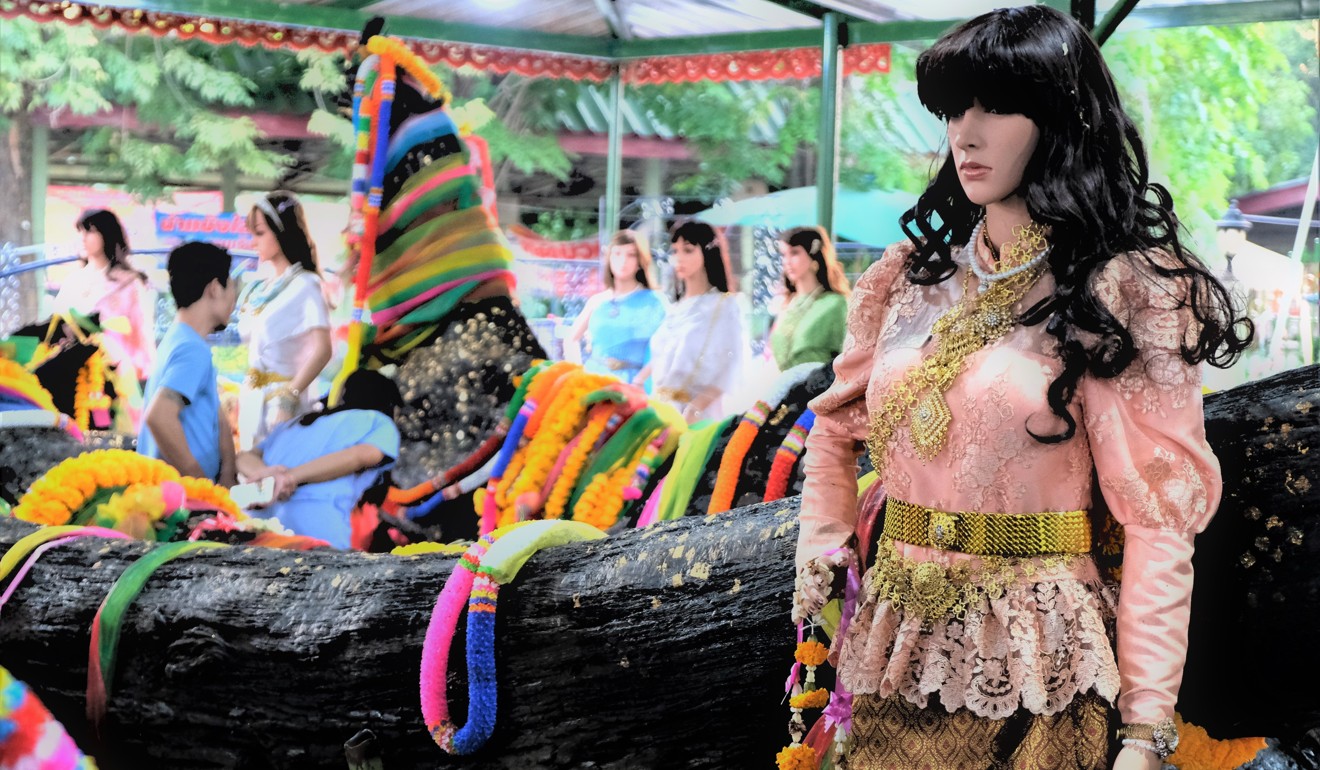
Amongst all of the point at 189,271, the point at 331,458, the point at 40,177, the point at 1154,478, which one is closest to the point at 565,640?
the point at 1154,478

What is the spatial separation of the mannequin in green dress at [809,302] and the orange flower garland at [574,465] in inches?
15.8

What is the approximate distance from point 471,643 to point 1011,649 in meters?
0.88

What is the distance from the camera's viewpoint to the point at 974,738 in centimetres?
123

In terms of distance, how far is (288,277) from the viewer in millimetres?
2850

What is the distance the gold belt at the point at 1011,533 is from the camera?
1.23 meters

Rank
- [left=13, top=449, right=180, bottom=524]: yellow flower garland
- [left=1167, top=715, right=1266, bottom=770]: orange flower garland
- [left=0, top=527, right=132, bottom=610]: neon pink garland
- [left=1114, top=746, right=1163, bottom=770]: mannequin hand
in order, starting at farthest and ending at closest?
[left=13, top=449, right=180, bottom=524]: yellow flower garland, [left=0, top=527, right=132, bottom=610]: neon pink garland, [left=1167, top=715, right=1266, bottom=770]: orange flower garland, [left=1114, top=746, right=1163, bottom=770]: mannequin hand

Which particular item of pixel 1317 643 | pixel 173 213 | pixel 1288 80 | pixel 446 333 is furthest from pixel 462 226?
pixel 1317 643

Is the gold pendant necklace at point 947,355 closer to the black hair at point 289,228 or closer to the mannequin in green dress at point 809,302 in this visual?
the mannequin in green dress at point 809,302

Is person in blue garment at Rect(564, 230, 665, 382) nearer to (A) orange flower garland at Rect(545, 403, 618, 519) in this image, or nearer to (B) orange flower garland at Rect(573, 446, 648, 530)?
(A) orange flower garland at Rect(545, 403, 618, 519)

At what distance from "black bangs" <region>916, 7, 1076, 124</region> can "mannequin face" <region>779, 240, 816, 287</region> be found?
48.2 inches

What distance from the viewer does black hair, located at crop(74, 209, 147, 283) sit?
2828 mm

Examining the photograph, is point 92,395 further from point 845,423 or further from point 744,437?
point 845,423

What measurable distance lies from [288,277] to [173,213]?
1.03 feet

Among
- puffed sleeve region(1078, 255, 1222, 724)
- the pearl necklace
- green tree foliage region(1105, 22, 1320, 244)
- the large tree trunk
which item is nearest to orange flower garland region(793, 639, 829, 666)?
the large tree trunk
